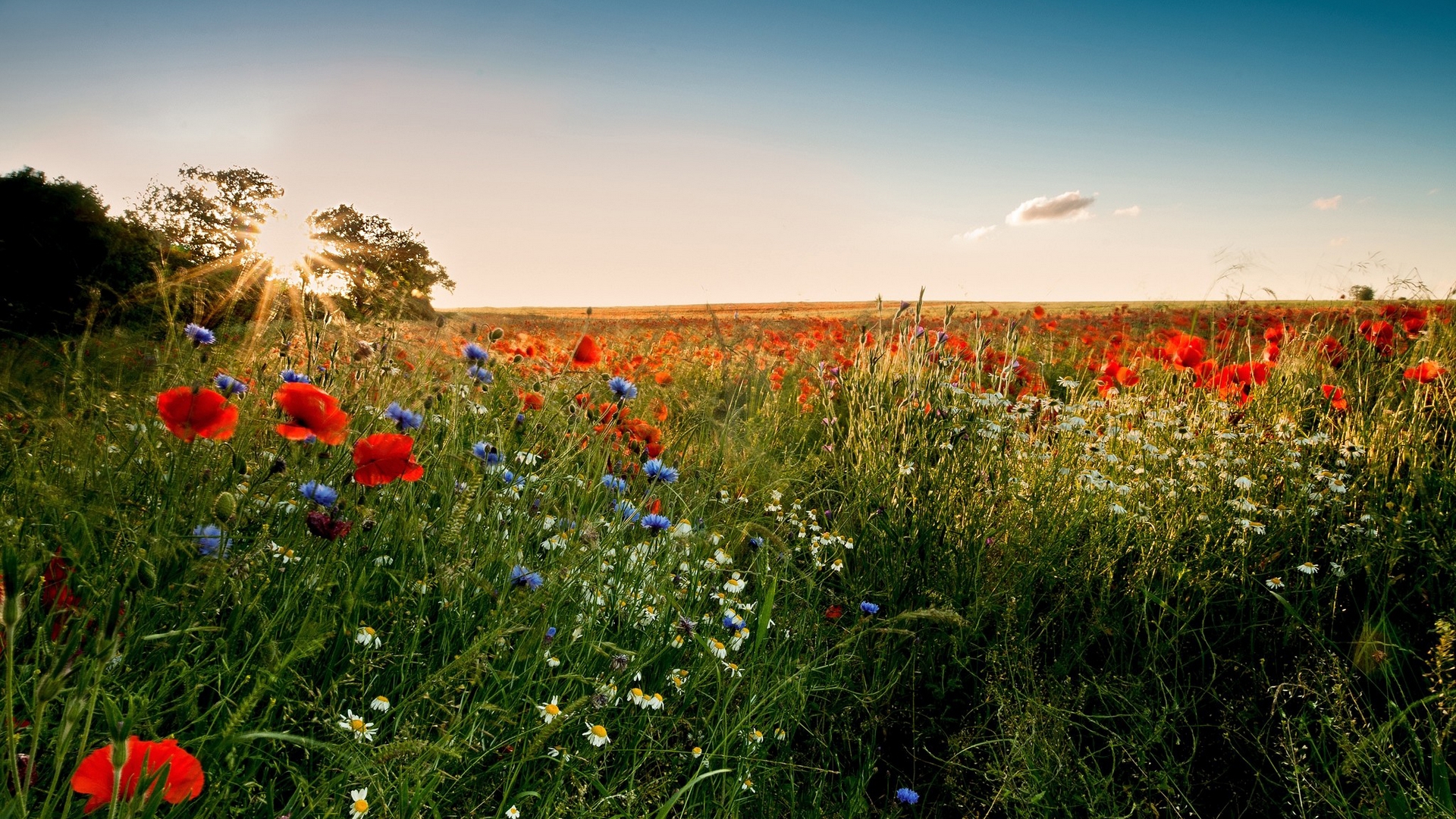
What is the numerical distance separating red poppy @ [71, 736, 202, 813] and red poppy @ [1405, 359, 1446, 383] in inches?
164

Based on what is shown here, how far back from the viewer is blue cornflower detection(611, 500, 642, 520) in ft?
6.17

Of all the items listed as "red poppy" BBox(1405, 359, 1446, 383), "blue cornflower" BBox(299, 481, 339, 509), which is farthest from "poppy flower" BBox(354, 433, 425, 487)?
"red poppy" BBox(1405, 359, 1446, 383)

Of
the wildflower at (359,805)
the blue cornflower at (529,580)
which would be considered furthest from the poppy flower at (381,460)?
the wildflower at (359,805)

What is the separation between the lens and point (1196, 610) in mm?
2148

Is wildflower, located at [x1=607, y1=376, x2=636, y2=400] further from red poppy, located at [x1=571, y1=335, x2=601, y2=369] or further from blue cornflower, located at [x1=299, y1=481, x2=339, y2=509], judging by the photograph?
blue cornflower, located at [x1=299, y1=481, x2=339, y2=509]

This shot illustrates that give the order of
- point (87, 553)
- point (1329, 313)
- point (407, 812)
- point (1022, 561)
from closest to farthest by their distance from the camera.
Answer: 1. point (407, 812)
2. point (87, 553)
3. point (1022, 561)
4. point (1329, 313)

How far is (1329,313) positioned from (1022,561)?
4175mm

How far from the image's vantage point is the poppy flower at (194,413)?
1.22 meters

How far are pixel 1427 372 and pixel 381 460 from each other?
3934 mm

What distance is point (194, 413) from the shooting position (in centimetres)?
125

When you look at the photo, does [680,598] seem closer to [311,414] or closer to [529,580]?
[529,580]

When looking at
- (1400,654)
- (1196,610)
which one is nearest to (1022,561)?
(1196,610)

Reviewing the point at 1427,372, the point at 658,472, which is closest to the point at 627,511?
the point at 658,472

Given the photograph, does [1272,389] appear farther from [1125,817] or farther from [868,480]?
[1125,817]
